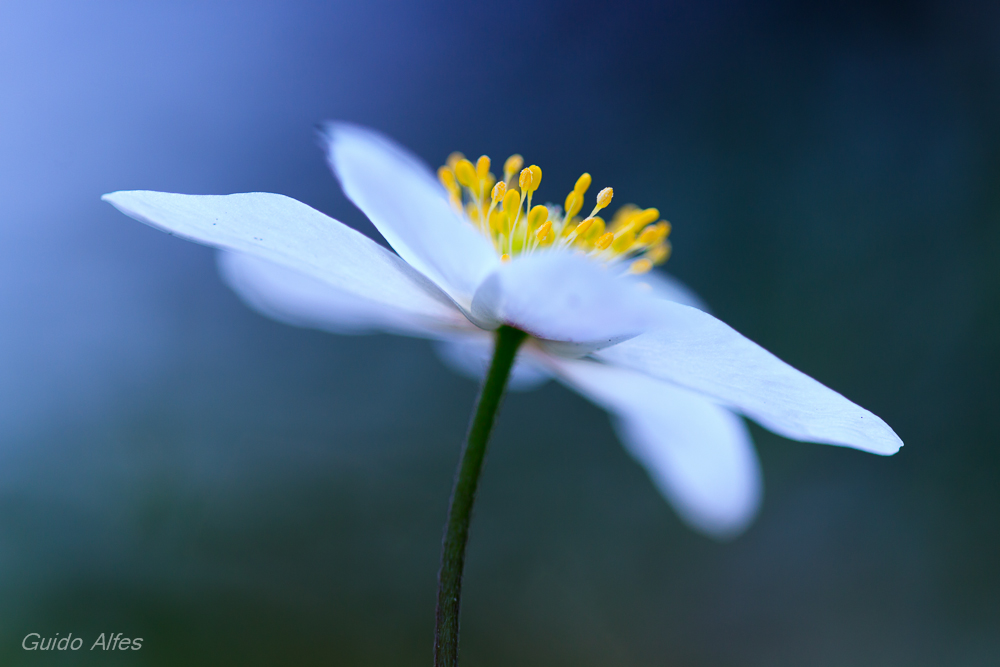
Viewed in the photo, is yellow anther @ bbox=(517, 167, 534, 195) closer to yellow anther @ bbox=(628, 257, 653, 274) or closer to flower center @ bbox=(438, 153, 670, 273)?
flower center @ bbox=(438, 153, 670, 273)

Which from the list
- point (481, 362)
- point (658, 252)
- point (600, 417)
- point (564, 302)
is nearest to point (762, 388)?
point (564, 302)

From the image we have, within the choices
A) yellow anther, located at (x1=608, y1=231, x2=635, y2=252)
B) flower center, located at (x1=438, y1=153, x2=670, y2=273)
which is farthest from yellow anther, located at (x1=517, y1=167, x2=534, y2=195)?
yellow anther, located at (x1=608, y1=231, x2=635, y2=252)

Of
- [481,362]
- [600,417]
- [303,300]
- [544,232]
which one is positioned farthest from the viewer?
[600,417]

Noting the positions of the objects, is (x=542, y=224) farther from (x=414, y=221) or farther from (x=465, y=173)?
(x=414, y=221)

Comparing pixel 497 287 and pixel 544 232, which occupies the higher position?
pixel 544 232

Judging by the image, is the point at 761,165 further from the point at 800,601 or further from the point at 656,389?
the point at 656,389

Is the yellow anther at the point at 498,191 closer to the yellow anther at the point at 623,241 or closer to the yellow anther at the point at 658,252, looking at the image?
the yellow anther at the point at 623,241
